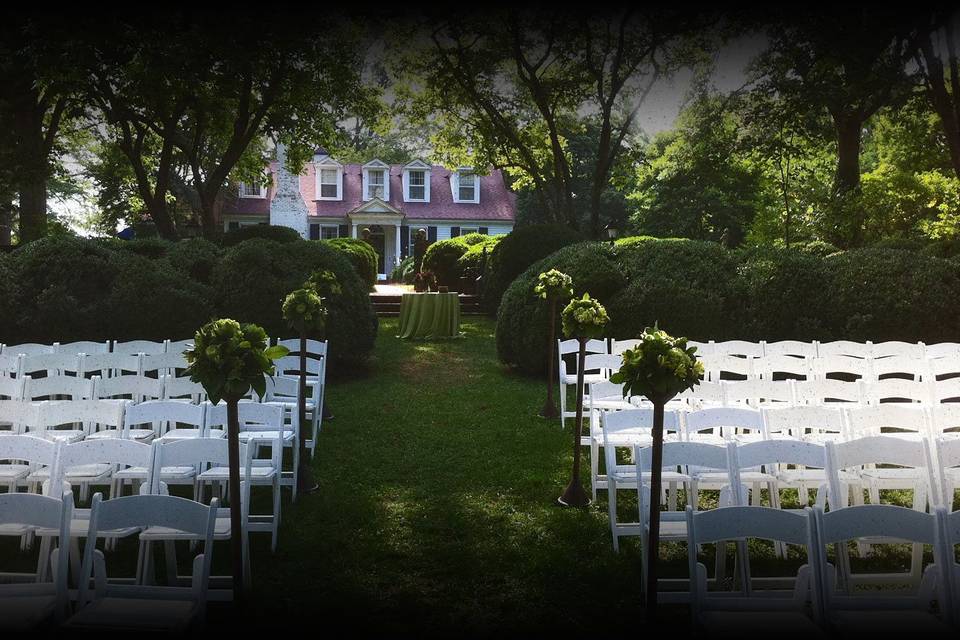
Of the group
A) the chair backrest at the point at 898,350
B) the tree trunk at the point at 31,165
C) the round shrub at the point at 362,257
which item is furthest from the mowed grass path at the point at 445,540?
the round shrub at the point at 362,257

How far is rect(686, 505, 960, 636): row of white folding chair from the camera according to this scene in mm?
3021

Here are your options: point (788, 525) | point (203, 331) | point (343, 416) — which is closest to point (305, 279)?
point (343, 416)

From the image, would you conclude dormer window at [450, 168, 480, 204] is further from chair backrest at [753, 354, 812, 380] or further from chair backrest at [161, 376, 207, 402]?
chair backrest at [161, 376, 207, 402]

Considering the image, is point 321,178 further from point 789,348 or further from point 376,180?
point 789,348

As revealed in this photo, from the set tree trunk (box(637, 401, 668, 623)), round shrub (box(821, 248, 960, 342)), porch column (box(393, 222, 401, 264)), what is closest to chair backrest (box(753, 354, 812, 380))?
round shrub (box(821, 248, 960, 342))

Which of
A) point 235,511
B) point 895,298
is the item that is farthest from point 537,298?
point 235,511

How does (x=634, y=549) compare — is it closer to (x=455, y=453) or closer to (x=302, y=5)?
(x=455, y=453)

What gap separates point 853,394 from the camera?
5.89 m

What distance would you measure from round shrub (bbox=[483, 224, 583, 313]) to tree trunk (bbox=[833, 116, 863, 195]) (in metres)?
6.58

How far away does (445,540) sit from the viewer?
16.5 feet

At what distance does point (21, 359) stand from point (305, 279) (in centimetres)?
459

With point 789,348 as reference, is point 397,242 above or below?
above

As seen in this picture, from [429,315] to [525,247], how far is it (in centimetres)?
340

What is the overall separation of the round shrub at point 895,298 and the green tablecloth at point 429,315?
805 cm
